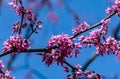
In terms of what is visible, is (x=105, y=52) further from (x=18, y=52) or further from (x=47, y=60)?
(x=18, y=52)

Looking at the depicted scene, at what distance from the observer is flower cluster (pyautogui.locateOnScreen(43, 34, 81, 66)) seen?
22.0 ft

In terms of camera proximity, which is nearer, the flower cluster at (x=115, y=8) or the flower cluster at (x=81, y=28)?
the flower cluster at (x=81, y=28)

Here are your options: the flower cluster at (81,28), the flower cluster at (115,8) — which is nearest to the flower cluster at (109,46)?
the flower cluster at (81,28)

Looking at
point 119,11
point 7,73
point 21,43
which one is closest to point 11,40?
point 21,43

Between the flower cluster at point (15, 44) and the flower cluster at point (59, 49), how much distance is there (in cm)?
44

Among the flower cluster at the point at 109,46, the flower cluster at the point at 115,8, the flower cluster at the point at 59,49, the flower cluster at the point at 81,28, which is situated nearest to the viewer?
the flower cluster at the point at 59,49

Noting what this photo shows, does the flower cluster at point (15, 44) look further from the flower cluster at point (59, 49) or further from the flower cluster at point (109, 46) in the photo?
the flower cluster at point (109, 46)

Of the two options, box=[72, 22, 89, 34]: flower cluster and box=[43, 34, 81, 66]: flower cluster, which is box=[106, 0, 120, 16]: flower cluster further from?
box=[43, 34, 81, 66]: flower cluster

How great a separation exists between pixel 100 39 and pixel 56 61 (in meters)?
1.14

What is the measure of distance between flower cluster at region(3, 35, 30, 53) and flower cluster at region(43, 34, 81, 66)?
44 centimetres

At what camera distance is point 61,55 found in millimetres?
6695

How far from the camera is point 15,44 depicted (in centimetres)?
684

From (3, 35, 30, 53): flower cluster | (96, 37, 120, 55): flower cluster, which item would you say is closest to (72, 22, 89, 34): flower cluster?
(96, 37, 120, 55): flower cluster

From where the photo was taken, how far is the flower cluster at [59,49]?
670 centimetres
